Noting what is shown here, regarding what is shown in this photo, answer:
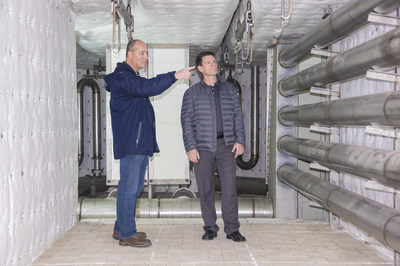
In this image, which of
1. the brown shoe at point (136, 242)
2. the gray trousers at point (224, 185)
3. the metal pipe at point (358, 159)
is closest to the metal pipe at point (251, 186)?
the metal pipe at point (358, 159)

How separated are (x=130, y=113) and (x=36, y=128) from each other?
76 cm

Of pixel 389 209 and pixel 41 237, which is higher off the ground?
pixel 389 209

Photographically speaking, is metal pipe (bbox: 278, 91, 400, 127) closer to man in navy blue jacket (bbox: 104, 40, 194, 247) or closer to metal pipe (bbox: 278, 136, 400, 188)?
metal pipe (bbox: 278, 136, 400, 188)

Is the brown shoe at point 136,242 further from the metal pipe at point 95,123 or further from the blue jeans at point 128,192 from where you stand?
the metal pipe at point 95,123

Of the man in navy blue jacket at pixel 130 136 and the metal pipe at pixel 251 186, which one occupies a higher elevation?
the man in navy blue jacket at pixel 130 136

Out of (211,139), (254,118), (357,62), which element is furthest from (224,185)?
(254,118)

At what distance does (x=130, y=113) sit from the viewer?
3.87 meters

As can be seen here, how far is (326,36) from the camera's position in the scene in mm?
4078

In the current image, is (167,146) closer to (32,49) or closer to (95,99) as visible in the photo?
(32,49)

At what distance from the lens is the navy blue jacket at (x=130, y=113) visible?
3.77m

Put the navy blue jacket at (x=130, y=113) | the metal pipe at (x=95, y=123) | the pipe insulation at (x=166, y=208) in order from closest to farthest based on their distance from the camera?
the navy blue jacket at (x=130, y=113), the pipe insulation at (x=166, y=208), the metal pipe at (x=95, y=123)

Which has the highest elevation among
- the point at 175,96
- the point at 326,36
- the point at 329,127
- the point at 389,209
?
the point at 326,36

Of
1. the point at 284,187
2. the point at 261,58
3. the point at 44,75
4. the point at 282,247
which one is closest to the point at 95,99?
the point at 261,58

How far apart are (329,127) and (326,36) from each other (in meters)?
0.91
